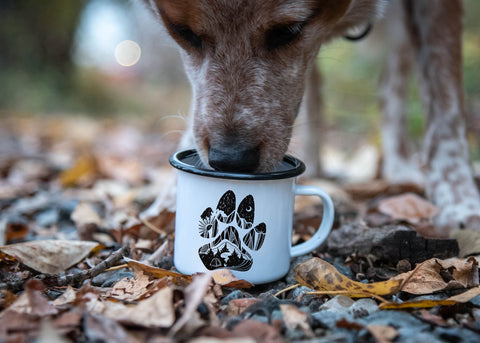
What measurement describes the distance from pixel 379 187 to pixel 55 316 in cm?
228

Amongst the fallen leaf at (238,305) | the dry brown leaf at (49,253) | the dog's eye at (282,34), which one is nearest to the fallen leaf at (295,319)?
the fallen leaf at (238,305)

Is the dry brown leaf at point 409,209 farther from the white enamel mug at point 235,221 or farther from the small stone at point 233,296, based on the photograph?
the small stone at point 233,296

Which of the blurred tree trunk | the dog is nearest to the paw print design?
the dog

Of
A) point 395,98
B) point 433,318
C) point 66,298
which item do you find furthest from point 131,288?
point 395,98

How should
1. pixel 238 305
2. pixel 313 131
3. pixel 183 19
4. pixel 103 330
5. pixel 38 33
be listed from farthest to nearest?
pixel 38 33 < pixel 313 131 < pixel 183 19 < pixel 238 305 < pixel 103 330

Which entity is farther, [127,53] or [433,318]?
[127,53]

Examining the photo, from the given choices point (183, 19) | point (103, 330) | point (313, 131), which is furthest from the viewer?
point (313, 131)

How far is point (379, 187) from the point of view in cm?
293

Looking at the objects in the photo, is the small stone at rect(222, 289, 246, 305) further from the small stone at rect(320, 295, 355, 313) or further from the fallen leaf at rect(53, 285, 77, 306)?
the fallen leaf at rect(53, 285, 77, 306)

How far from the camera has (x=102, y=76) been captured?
356 inches

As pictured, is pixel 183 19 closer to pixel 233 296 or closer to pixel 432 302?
pixel 233 296

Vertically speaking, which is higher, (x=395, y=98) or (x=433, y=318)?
(x=395, y=98)

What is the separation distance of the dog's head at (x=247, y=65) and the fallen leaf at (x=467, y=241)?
31.6 inches

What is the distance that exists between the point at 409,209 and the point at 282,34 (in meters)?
1.08
